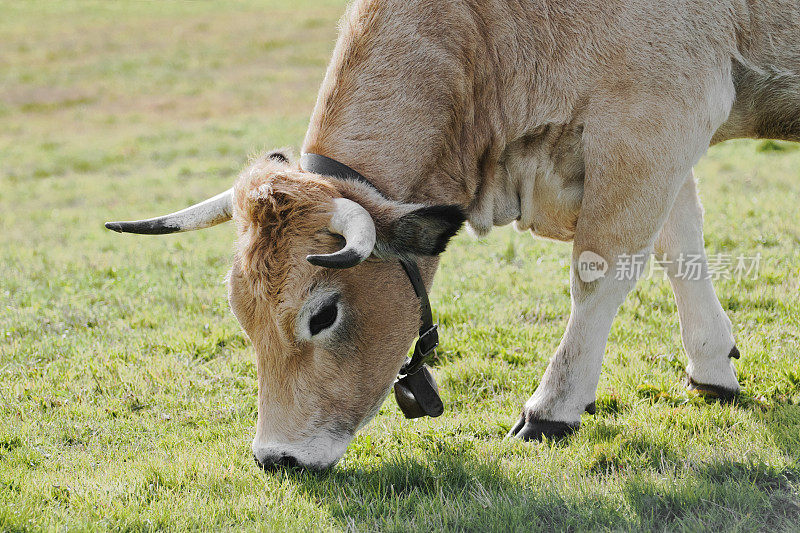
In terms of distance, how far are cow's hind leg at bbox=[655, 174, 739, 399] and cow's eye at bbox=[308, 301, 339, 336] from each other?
2689mm

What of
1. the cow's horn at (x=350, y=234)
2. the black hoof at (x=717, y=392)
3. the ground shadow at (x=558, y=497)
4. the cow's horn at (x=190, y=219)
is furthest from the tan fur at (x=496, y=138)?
the black hoof at (x=717, y=392)

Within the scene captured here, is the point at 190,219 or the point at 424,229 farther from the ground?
the point at 424,229

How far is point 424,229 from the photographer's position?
420 centimetres

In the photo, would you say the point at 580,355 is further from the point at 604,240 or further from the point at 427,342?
the point at 427,342

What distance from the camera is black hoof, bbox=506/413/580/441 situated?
16.2ft

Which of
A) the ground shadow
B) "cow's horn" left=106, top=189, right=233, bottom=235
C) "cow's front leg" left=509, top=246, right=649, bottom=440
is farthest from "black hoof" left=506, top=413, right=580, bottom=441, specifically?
"cow's horn" left=106, top=189, right=233, bottom=235

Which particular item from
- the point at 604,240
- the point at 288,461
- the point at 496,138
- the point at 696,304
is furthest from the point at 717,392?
the point at 288,461

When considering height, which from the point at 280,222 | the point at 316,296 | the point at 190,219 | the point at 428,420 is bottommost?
the point at 428,420

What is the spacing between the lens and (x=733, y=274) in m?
7.60

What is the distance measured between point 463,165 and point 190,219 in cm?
162

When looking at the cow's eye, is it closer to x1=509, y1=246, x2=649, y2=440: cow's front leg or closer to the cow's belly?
the cow's belly

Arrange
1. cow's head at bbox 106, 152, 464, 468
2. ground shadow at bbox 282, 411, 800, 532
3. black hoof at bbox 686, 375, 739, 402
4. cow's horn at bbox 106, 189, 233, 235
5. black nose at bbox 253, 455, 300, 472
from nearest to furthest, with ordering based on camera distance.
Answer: ground shadow at bbox 282, 411, 800, 532, cow's head at bbox 106, 152, 464, 468, black nose at bbox 253, 455, 300, 472, cow's horn at bbox 106, 189, 233, 235, black hoof at bbox 686, 375, 739, 402

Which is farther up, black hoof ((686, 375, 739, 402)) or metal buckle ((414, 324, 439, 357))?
metal buckle ((414, 324, 439, 357))

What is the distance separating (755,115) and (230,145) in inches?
636
